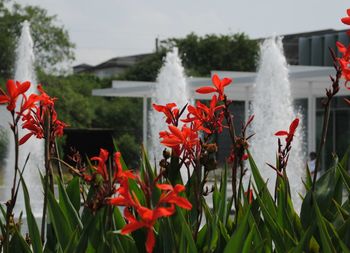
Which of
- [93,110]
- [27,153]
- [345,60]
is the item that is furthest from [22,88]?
[93,110]

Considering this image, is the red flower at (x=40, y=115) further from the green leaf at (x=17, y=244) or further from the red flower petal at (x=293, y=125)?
the red flower petal at (x=293, y=125)

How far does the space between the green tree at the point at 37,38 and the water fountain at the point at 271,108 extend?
24.5 meters

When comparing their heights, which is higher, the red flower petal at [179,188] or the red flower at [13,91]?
the red flower at [13,91]

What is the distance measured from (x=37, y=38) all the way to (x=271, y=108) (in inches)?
1015

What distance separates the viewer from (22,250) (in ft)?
6.82

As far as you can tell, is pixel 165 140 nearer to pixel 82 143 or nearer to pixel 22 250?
pixel 22 250

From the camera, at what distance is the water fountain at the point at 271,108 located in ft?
46.3

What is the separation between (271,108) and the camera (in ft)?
49.5

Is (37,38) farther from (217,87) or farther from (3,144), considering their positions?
(217,87)

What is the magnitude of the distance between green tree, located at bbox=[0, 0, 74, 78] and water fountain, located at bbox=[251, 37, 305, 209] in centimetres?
2450

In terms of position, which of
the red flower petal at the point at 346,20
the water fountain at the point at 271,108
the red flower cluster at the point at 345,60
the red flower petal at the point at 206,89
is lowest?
the water fountain at the point at 271,108

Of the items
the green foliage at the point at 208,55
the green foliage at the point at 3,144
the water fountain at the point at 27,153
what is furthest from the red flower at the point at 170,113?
the green foliage at the point at 208,55

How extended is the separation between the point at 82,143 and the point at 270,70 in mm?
15732

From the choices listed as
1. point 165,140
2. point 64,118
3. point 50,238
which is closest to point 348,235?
point 165,140
